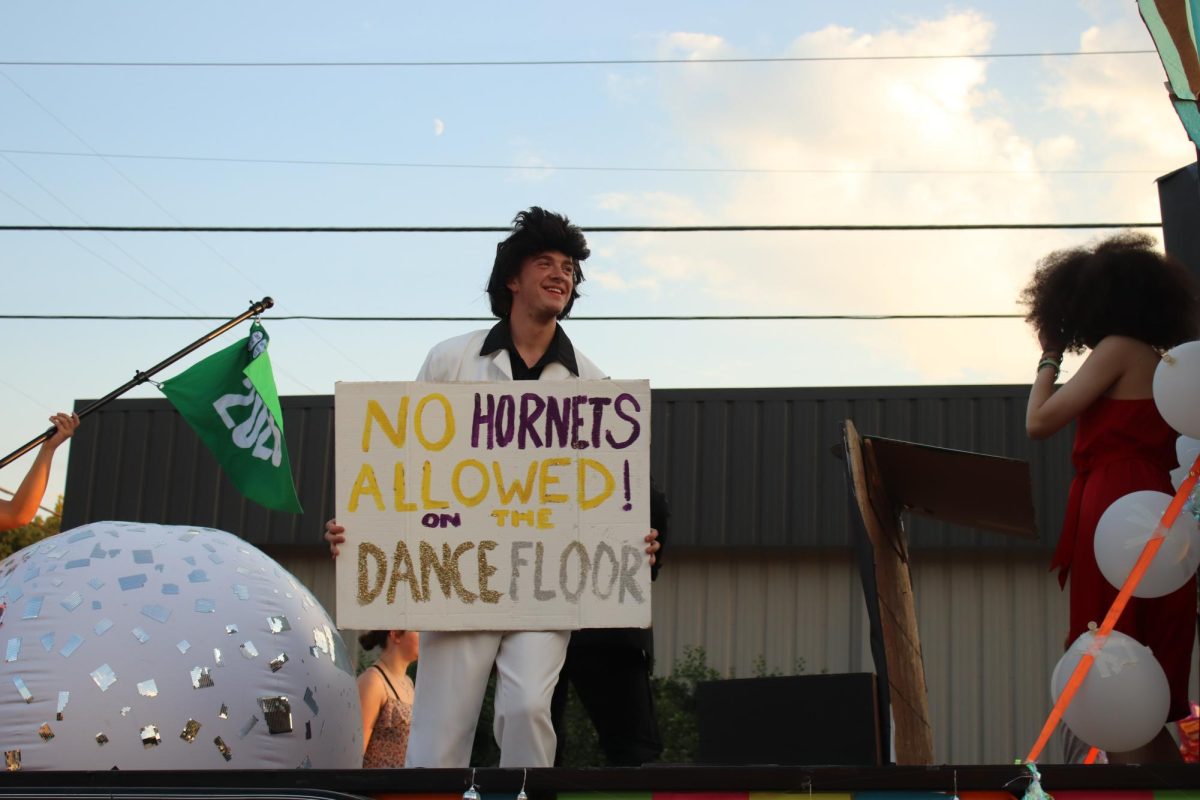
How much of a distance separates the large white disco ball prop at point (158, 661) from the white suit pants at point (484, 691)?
309 mm

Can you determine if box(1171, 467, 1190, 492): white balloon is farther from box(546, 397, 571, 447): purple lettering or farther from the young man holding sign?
box(546, 397, 571, 447): purple lettering

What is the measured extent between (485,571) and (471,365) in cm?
73

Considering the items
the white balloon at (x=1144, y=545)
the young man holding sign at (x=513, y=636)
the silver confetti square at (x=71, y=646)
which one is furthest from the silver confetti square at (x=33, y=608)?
the white balloon at (x=1144, y=545)

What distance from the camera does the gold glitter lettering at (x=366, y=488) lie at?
342 cm

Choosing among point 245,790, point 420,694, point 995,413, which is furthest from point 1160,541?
point 995,413

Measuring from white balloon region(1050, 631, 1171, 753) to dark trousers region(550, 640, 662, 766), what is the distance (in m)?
1.27

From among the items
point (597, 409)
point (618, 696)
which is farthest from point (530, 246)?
point (618, 696)

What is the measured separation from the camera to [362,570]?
3369mm

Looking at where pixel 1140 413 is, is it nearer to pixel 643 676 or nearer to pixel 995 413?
pixel 643 676

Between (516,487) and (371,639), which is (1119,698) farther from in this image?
(371,639)

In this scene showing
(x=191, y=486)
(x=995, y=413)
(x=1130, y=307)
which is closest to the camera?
(x=1130, y=307)

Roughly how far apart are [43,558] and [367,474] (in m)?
0.79

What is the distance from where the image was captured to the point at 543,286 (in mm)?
3928

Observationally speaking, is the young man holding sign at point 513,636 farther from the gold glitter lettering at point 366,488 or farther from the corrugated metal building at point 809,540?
the corrugated metal building at point 809,540
